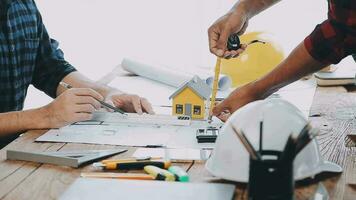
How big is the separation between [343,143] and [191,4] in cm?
129

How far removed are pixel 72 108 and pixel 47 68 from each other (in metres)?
0.50

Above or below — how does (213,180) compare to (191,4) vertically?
below

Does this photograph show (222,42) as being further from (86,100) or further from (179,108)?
(86,100)

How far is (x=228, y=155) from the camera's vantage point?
102 cm

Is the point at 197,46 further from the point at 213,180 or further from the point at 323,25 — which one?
the point at 213,180

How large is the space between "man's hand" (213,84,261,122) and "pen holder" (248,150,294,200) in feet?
2.31

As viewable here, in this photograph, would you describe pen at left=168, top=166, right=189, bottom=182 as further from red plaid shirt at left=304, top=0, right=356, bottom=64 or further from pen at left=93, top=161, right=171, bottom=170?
red plaid shirt at left=304, top=0, right=356, bottom=64

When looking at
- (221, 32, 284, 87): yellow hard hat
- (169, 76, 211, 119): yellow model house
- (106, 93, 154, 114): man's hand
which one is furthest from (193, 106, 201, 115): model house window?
(221, 32, 284, 87): yellow hard hat

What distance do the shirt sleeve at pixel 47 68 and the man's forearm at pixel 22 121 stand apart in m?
0.41

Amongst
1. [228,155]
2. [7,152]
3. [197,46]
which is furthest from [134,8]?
[228,155]

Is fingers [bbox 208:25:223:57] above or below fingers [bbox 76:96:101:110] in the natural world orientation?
above

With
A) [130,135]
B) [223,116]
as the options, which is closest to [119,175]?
[130,135]

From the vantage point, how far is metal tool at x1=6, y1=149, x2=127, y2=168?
1.14m

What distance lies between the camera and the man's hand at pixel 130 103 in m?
1.54
